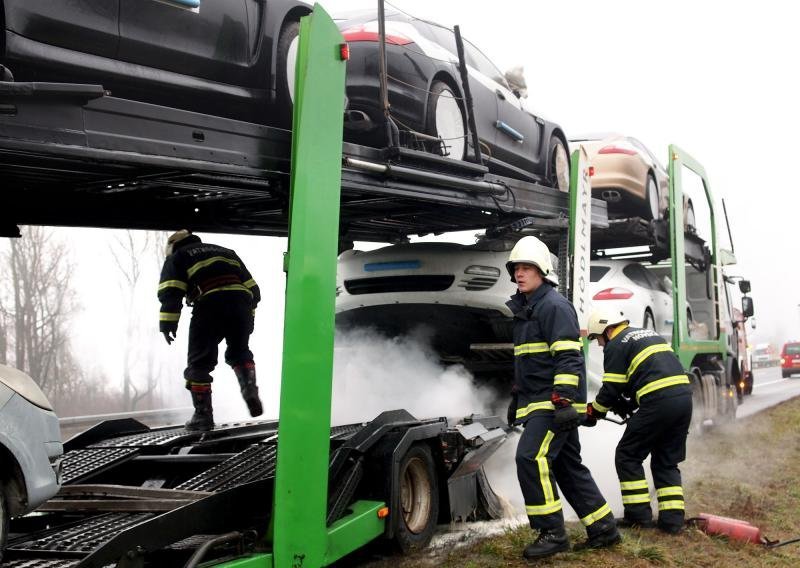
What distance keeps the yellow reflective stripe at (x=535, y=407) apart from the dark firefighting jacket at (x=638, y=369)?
100 centimetres

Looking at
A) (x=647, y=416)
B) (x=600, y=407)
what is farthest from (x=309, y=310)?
(x=647, y=416)

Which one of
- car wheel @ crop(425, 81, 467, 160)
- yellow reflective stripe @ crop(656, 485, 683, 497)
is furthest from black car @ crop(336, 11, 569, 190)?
yellow reflective stripe @ crop(656, 485, 683, 497)

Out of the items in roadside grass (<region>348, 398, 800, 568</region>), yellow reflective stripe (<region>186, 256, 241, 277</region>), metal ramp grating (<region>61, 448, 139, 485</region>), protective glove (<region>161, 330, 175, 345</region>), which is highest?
yellow reflective stripe (<region>186, 256, 241, 277</region>)

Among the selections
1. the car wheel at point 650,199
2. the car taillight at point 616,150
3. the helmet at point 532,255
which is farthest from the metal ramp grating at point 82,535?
the car wheel at point 650,199

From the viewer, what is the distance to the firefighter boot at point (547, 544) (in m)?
4.56

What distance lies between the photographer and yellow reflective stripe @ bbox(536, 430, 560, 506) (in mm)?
4672

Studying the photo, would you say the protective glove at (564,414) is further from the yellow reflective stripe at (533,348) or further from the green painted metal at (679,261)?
the green painted metal at (679,261)

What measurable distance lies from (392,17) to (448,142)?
2.91 ft

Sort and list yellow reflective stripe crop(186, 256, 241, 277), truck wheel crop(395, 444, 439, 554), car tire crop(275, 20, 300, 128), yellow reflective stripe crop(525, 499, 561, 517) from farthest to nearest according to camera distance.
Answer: yellow reflective stripe crop(186, 256, 241, 277) < yellow reflective stripe crop(525, 499, 561, 517) < truck wheel crop(395, 444, 439, 554) < car tire crop(275, 20, 300, 128)

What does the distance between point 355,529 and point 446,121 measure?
275 cm

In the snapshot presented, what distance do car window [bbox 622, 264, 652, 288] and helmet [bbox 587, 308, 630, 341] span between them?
329 cm

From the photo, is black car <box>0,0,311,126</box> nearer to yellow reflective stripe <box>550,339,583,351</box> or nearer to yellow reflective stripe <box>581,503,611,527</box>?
yellow reflective stripe <box>550,339,583,351</box>

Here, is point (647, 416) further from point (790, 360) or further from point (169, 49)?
point (790, 360)

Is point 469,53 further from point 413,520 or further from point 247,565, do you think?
point 247,565
